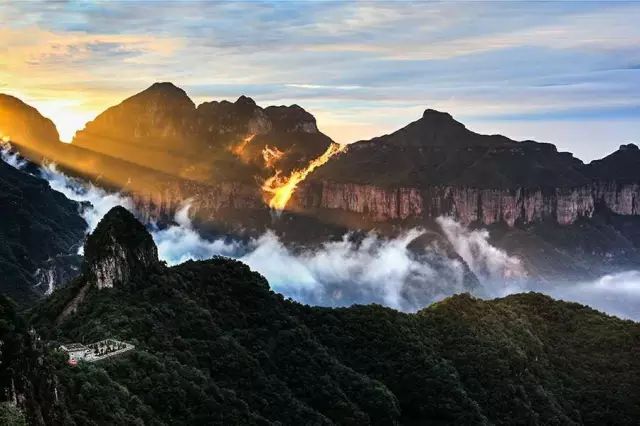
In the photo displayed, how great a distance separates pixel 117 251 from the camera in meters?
81.4

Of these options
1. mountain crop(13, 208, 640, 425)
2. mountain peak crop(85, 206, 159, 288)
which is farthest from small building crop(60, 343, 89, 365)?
mountain peak crop(85, 206, 159, 288)

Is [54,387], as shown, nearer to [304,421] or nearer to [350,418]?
[304,421]

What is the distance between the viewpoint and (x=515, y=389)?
98.2 meters

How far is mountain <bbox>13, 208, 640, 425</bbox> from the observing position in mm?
64625

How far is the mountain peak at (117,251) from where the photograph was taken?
81000 millimetres

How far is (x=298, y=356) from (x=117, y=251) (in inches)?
823

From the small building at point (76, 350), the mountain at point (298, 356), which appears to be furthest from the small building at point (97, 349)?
the mountain at point (298, 356)

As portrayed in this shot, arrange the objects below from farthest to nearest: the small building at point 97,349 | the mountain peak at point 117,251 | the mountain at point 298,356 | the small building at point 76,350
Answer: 1. the mountain peak at point 117,251
2. the mountain at point 298,356
3. the small building at point 97,349
4. the small building at point 76,350

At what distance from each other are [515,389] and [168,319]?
4255cm

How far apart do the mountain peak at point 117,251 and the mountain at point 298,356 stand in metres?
0.16

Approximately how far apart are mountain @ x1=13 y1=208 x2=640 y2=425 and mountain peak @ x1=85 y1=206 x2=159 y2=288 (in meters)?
0.16

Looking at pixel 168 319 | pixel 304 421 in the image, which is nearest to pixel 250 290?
pixel 168 319

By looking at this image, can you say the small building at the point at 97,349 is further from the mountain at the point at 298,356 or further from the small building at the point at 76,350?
the mountain at the point at 298,356

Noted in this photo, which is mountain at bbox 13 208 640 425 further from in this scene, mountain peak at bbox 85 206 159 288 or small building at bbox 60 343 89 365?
small building at bbox 60 343 89 365
